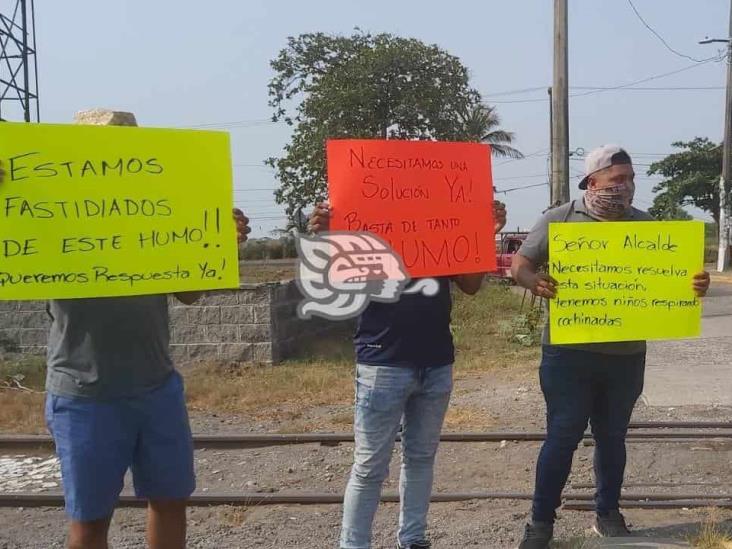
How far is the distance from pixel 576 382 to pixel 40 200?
2.32m

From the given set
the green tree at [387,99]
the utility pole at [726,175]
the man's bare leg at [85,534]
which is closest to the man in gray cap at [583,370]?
the man's bare leg at [85,534]

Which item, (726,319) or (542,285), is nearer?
(542,285)

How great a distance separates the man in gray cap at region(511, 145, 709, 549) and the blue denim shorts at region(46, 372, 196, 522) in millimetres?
1628

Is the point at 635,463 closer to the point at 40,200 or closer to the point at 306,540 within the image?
the point at 306,540

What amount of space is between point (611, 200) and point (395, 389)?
1.28m

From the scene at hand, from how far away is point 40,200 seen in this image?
266 centimetres

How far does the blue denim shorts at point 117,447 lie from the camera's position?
8.41 feet

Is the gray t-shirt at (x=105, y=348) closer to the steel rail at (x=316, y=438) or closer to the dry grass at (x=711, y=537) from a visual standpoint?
the dry grass at (x=711, y=537)

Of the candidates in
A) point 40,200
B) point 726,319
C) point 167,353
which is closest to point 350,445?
point 167,353

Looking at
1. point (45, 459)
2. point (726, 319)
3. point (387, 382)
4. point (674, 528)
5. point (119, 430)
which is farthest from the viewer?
point (726, 319)

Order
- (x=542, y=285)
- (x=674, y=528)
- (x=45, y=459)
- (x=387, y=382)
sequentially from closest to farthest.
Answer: (x=387, y=382), (x=542, y=285), (x=674, y=528), (x=45, y=459)

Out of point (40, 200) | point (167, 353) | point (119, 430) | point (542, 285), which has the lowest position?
point (119, 430)

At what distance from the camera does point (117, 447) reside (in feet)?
8.57

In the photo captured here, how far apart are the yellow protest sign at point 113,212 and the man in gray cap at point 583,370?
1416 mm
